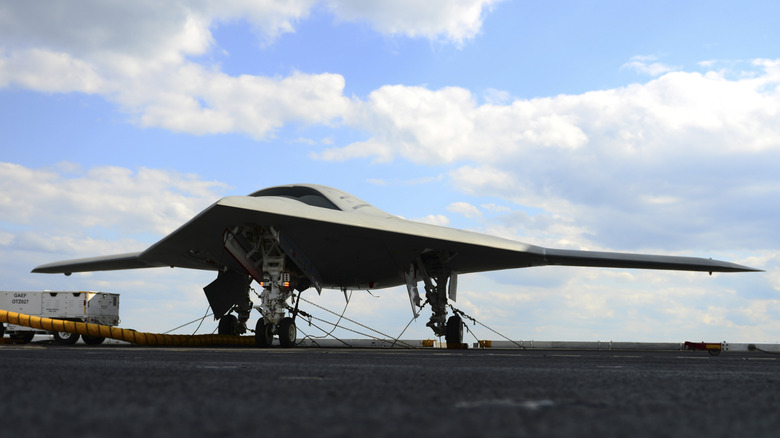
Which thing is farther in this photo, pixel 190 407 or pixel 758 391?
pixel 758 391

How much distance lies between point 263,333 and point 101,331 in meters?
4.02

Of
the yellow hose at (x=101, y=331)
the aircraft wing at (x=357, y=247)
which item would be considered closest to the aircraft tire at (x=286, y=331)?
the aircraft wing at (x=357, y=247)

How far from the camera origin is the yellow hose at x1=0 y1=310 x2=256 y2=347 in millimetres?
16484

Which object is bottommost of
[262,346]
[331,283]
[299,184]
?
[262,346]

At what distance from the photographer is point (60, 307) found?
26.2 m

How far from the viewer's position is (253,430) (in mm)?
2408

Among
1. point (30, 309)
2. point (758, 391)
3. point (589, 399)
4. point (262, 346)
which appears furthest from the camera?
point (30, 309)

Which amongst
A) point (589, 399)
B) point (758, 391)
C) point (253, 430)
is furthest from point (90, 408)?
point (758, 391)

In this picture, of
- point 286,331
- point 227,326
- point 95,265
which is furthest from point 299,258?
point 95,265

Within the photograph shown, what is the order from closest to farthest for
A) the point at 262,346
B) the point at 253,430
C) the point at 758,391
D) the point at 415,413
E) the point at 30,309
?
the point at 253,430 → the point at 415,413 → the point at 758,391 → the point at 262,346 → the point at 30,309

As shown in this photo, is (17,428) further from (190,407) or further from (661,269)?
(661,269)

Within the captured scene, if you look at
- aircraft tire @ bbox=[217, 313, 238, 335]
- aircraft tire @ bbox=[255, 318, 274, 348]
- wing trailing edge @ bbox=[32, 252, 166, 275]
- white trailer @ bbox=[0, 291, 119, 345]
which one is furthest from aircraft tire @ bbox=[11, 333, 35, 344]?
aircraft tire @ bbox=[255, 318, 274, 348]

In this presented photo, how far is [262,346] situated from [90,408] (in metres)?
14.4

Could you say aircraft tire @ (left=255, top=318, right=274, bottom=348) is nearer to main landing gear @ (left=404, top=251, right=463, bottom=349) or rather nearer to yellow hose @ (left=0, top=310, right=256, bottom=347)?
yellow hose @ (left=0, top=310, right=256, bottom=347)
